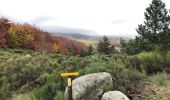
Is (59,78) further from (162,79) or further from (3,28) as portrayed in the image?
(3,28)

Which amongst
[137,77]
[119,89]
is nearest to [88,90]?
[119,89]

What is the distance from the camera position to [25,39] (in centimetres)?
6206

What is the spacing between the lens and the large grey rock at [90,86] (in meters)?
10.5

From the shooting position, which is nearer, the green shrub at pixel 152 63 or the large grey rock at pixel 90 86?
the large grey rock at pixel 90 86

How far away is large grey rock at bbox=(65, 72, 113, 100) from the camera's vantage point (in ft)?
34.3

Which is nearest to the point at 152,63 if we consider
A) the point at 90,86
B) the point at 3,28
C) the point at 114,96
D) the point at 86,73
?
the point at 86,73

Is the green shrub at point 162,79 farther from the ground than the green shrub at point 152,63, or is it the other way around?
the green shrub at point 152,63

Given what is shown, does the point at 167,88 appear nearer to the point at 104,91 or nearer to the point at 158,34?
the point at 104,91

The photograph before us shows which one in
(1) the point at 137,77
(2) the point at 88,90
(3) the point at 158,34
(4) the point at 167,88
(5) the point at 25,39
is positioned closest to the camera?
(2) the point at 88,90

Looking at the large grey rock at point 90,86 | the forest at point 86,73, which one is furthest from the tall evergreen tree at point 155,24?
the large grey rock at point 90,86

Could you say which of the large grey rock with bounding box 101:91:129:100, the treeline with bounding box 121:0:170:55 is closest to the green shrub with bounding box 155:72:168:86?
the large grey rock with bounding box 101:91:129:100

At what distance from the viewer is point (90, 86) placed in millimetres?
10555

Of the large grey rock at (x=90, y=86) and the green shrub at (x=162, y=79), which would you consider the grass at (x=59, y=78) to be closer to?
the green shrub at (x=162, y=79)

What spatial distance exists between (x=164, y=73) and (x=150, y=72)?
1.02 meters
